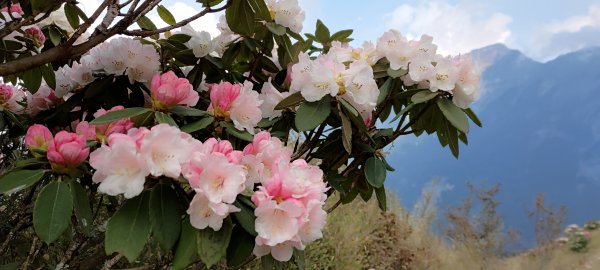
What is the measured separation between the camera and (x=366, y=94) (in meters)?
0.97

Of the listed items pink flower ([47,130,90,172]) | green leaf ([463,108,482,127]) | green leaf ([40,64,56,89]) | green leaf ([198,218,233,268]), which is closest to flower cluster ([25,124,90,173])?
pink flower ([47,130,90,172])

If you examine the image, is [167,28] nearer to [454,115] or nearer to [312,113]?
[312,113]

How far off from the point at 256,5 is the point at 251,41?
0.12 meters

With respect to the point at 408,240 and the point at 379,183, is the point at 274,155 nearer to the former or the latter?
the point at 379,183

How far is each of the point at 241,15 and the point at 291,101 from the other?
0.83 ft

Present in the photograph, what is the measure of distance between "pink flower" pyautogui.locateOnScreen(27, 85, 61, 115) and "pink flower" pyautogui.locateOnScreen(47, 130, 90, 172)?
1.76ft

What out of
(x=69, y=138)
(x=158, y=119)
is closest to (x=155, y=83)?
(x=158, y=119)

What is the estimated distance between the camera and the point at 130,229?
0.62 meters

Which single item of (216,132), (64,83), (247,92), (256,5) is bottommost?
(64,83)

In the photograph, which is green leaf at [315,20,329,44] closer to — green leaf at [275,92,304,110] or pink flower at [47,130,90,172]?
green leaf at [275,92,304,110]

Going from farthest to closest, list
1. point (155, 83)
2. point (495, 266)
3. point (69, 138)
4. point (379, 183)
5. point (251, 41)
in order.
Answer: point (495, 266) → point (251, 41) → point (379, 183) → point (155, 83) → point (69, 138)

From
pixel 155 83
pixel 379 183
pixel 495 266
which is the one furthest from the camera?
pixel 495 266

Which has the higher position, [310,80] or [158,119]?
[310,80]

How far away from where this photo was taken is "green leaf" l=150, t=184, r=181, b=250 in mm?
625
